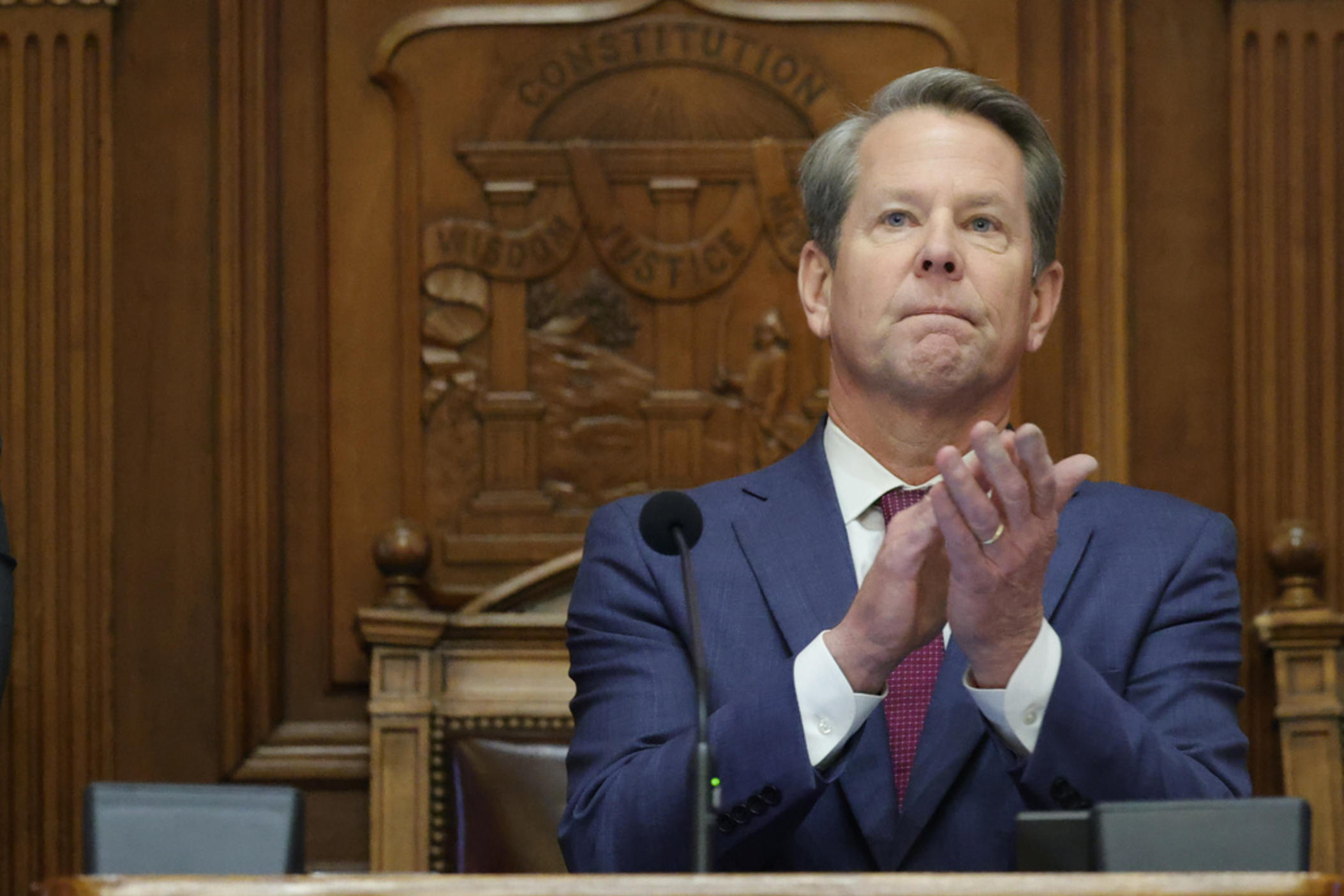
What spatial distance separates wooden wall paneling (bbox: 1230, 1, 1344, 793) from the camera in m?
3.06

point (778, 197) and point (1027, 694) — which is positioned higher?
point (778, 197)

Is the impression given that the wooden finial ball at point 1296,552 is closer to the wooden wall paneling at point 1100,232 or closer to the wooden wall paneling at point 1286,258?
the wooden wall paneling at point 1286,258

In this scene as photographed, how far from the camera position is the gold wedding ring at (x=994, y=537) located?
4.33 feet

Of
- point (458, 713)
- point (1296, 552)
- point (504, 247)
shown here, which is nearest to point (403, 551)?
point (458, 713)

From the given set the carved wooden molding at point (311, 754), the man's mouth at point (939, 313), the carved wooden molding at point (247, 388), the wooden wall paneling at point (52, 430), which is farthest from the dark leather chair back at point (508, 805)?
the man's mouth at point (939, 313)

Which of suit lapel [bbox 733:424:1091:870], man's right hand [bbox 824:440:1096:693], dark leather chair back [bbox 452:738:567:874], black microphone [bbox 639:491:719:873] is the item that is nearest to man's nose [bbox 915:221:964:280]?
suit lapel [bbox 733:424:1091:870]

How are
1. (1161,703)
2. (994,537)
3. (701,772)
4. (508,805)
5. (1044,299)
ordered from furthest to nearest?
(508,805), (1044,299), (1161,703), (994,537), (701,772)

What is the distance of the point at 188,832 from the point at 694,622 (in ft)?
1.31

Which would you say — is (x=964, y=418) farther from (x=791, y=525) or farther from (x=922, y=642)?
(x=922, y=642)

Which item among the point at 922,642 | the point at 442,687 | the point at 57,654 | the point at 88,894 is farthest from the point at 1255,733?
the point at 88,894

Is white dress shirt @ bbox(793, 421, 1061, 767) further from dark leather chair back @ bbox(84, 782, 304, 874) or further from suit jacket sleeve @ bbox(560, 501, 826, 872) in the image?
dark leather chair back @ bbox(84, 782, 304, 874)

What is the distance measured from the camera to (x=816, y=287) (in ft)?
6.31

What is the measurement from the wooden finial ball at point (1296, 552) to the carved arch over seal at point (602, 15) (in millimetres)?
1006

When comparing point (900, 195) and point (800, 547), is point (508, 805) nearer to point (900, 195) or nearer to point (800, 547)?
point (800, 547)
